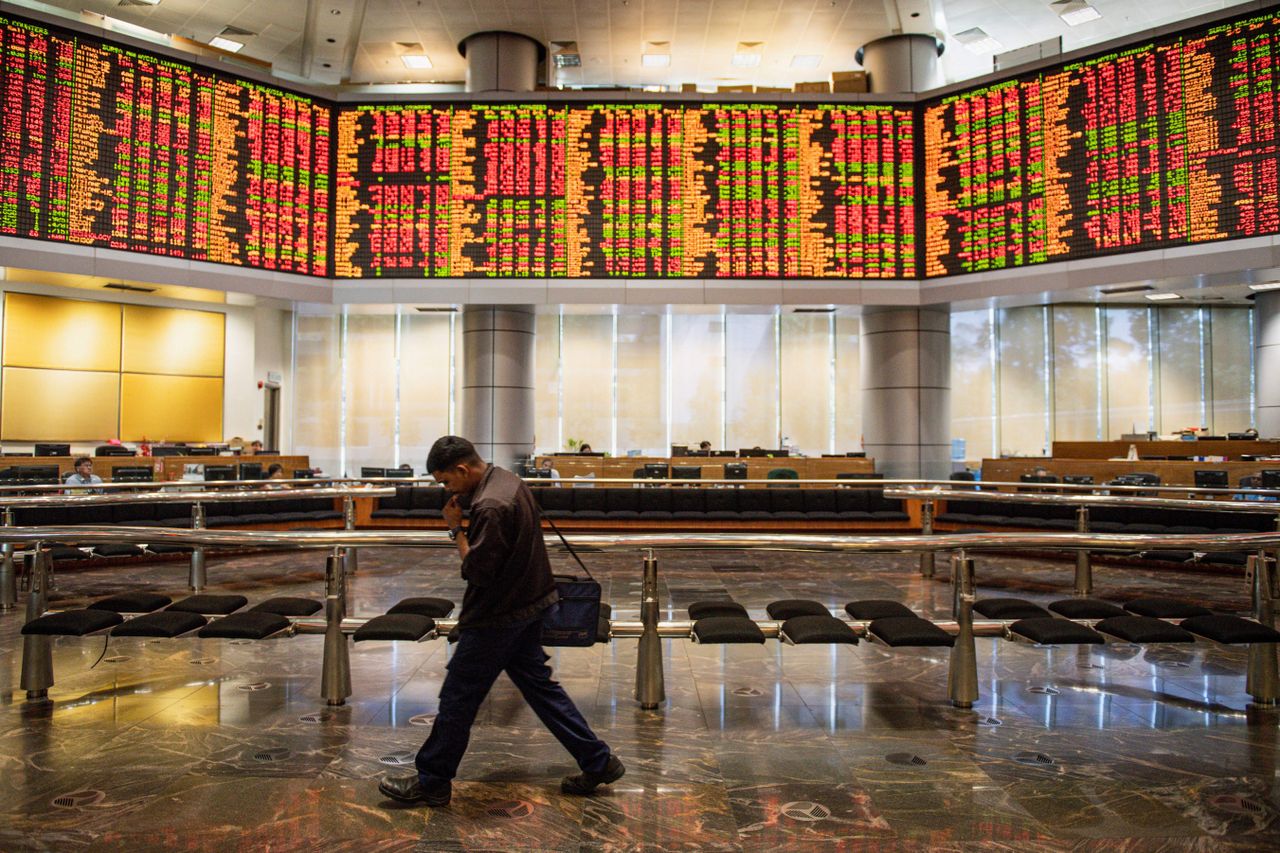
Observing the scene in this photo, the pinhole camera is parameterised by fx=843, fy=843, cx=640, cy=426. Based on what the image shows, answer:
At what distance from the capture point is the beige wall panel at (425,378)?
1794 centimetres

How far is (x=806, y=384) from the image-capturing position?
710 inches

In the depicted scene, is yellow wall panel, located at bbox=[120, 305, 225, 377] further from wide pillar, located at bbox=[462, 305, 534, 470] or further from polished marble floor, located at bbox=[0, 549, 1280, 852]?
polished marble floor, located at bbox=[0, 549, 1280, 852]

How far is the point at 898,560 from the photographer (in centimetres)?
973

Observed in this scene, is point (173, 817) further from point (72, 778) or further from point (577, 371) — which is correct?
point (577, 371)

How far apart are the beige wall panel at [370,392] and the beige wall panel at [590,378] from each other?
3.73 metres

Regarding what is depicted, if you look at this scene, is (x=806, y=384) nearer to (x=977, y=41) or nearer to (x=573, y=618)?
(x=977, y=41)

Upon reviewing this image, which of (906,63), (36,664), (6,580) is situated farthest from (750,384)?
(36,664)

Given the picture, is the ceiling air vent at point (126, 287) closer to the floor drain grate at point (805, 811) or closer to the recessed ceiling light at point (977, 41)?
the floor drain grate at point (805, 811)

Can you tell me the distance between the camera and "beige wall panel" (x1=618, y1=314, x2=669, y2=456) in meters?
17.9

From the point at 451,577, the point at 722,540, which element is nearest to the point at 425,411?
the point at 451,577

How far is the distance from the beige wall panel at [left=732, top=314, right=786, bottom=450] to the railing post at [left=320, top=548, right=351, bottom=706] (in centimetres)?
1391

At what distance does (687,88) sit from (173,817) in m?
13.4

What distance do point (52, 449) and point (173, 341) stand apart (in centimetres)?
529

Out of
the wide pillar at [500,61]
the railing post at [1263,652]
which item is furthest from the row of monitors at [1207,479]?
the wide pillar at [500,61]
